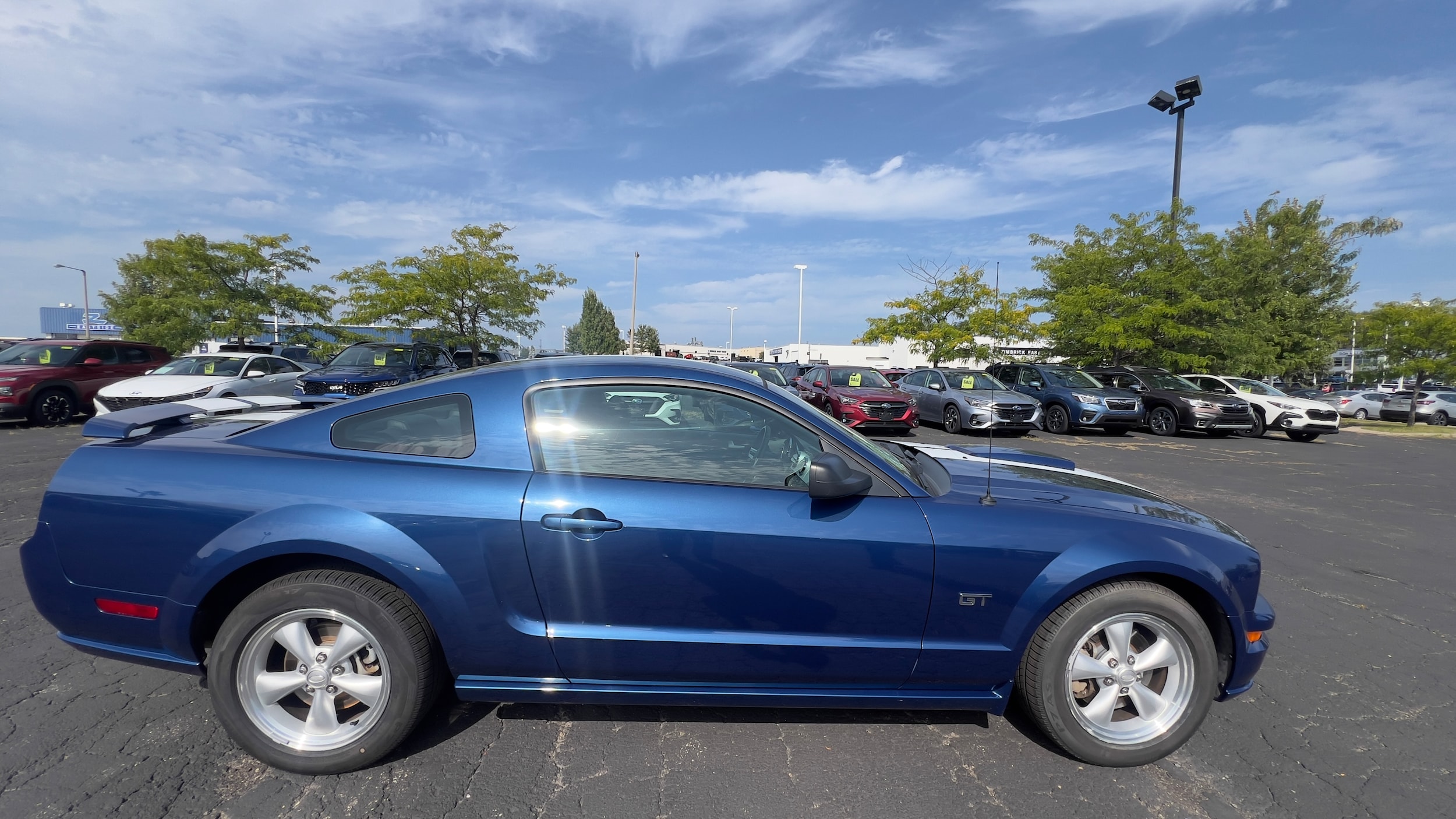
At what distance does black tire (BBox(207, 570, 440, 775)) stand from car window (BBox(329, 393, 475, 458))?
479 millimetres

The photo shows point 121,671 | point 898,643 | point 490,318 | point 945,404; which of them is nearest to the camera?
point 898,643

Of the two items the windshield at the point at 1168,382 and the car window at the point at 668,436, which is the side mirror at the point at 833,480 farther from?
the windshield at the point at 1168,382

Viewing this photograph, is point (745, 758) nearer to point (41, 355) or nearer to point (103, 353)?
point (41, 355)

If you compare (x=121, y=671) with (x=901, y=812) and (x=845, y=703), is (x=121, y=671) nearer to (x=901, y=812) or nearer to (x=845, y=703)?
(x=845, y=703)

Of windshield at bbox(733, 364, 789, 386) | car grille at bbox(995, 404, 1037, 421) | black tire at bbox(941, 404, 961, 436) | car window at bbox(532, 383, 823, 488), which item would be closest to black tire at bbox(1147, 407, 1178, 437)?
car grille at bbox(995, 404, 1037, 421)

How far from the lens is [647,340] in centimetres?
9275

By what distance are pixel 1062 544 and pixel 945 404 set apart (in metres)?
13.4

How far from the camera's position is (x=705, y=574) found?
7.45 feet

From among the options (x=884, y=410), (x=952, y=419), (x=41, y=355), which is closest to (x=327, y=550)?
(x=884, y=410)

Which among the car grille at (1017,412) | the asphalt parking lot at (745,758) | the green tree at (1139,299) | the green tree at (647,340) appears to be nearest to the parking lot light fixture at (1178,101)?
the green tree at (1139,299)

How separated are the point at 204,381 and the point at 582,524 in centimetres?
1298

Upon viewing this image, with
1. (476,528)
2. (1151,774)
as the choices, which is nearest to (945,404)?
(1151,774)

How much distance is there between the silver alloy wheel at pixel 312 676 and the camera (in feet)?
7.60

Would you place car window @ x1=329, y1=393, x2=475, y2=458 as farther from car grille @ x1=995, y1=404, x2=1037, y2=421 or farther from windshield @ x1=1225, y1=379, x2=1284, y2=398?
windshield @ x1=1225, y1=379, x2=1284, y2=398
